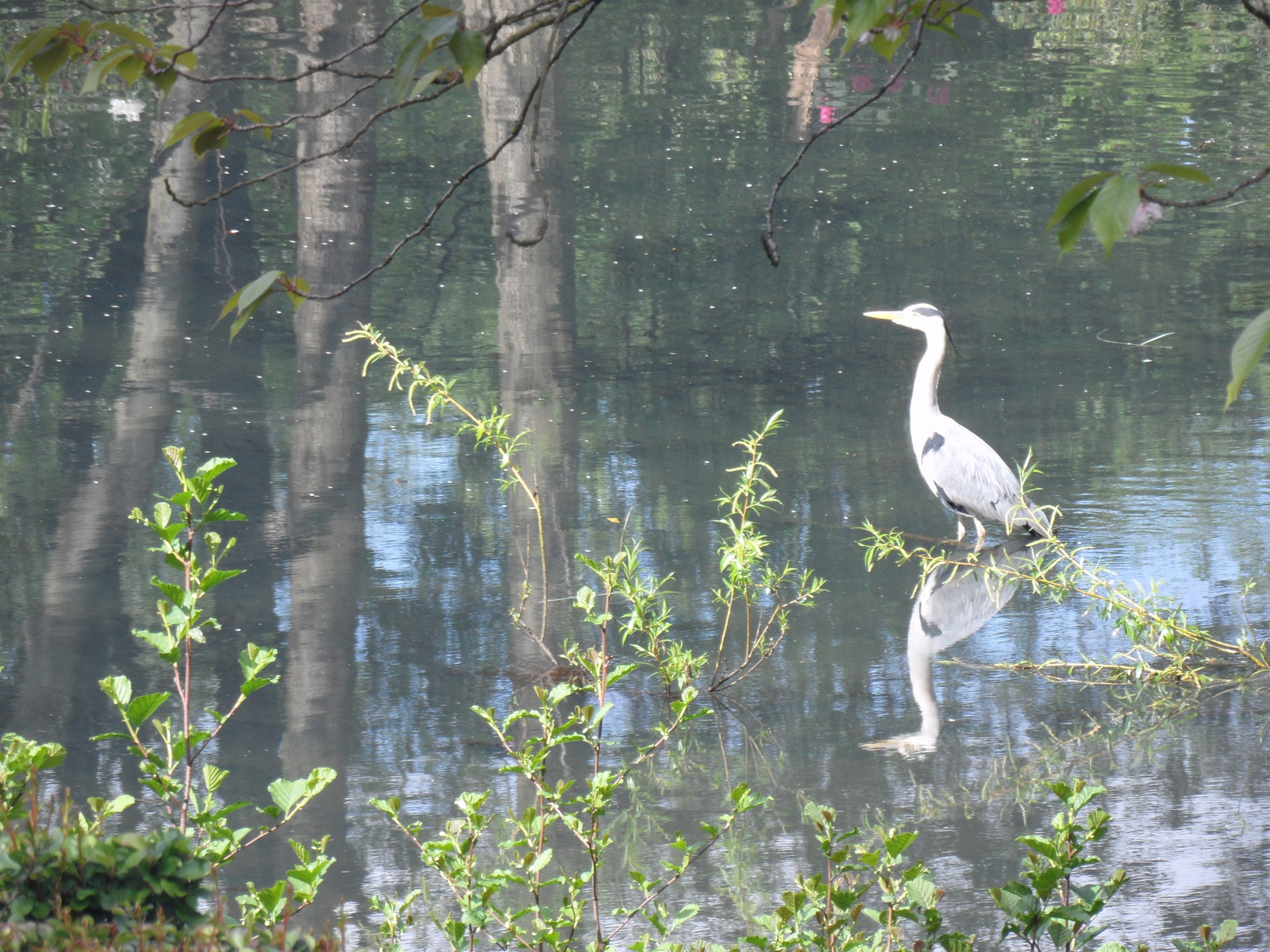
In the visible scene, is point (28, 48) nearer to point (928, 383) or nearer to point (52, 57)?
point (52, 57)

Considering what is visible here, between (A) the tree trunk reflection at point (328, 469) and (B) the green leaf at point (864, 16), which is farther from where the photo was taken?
(A) the tree trunk reflection at point (328, 469)

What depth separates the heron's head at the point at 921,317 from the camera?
7031mm

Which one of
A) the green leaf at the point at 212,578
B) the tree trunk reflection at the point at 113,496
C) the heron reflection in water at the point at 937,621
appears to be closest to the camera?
the green leaf at the point at 212,578

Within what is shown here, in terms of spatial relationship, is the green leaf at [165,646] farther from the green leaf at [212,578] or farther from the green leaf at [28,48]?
the green leaf at [28,48]

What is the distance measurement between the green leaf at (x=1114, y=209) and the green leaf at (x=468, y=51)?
0.81 meters

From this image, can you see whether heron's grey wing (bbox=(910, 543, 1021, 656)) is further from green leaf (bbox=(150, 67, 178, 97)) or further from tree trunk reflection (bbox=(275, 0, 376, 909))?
green leaf (bbox=(150, 67, 178, 97))

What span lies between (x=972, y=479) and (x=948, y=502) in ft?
0.53

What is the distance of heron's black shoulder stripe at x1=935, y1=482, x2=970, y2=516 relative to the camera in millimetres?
6336

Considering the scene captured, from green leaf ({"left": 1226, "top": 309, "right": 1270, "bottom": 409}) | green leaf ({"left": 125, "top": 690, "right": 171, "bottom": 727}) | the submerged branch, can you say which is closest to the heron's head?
the submerged branch

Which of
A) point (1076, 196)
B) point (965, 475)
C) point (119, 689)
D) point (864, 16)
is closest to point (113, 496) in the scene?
point (965, 475)

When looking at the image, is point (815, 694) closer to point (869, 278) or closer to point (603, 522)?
point (603, 522)

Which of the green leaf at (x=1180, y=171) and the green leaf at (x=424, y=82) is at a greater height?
the green leaf at (x=424, y=82)

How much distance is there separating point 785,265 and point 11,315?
209 inches

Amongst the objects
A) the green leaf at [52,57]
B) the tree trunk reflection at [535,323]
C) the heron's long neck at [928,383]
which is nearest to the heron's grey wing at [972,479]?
the heron's long neck at [928,383]
